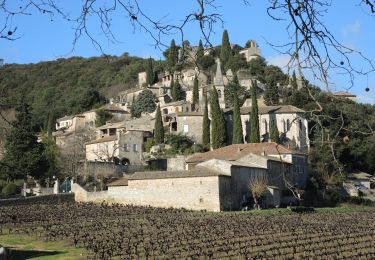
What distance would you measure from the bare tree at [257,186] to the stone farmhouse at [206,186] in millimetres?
213

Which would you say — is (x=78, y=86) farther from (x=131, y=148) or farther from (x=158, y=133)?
(x=131, y=148)

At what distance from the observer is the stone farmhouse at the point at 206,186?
44.7 meters

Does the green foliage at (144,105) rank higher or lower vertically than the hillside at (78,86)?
lower

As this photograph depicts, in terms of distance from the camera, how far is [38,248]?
90.6 ft

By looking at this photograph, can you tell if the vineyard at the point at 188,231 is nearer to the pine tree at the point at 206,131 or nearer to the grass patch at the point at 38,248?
the grass patch at the point at 38,248

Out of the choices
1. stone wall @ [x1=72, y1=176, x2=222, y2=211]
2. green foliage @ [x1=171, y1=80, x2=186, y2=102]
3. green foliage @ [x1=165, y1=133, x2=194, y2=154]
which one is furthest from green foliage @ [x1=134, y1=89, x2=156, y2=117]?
stone wall @ [x1=72, y1=176, x2=222, y2=211]

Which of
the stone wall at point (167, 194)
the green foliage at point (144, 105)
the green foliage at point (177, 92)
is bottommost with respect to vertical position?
the stone wall at point (167, 194)

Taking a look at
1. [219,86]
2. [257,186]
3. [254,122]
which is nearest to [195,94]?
[219,86]

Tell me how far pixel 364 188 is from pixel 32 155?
3429 centimetres

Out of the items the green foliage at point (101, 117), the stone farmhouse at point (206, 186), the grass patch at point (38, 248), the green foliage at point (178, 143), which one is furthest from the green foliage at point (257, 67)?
the grass patch at point (38, 248)

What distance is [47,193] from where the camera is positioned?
5134 cm

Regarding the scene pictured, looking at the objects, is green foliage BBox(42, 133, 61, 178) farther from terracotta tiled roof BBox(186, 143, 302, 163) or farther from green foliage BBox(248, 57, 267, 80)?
green foliage BBox(248, 57, 267, 80)

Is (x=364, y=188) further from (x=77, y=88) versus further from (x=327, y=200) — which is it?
(x=77, y=88)

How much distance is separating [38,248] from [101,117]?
182 feet
